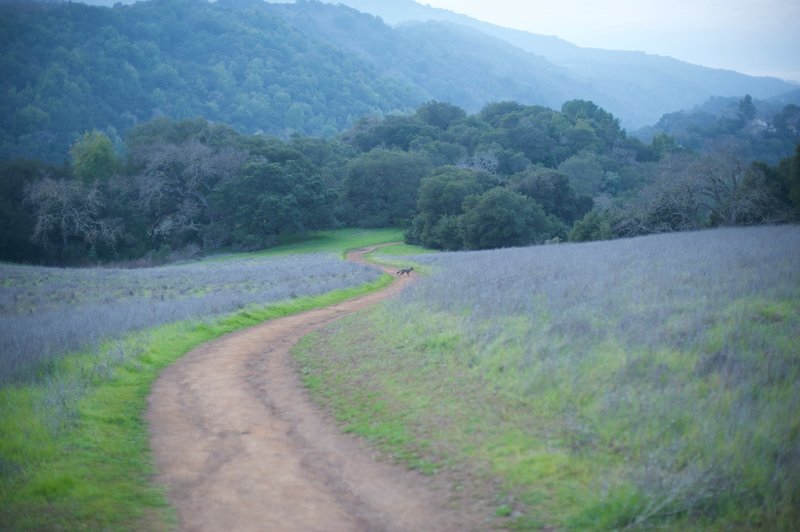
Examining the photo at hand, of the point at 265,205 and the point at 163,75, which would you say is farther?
the point at 163,75

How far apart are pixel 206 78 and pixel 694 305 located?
164 meters

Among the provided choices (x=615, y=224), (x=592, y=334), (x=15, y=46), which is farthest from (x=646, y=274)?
(x=15, y=46)

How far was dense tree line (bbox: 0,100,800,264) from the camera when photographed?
1646 inches

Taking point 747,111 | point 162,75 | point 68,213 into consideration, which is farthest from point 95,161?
point 747,111

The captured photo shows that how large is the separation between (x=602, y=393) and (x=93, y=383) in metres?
9.04

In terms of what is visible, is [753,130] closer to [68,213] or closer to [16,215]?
[68,213]

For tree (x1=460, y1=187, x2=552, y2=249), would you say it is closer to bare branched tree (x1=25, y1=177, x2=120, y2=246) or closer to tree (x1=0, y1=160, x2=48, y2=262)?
bare branched tree (x1=25, y1=177, x2=120, y2=246)

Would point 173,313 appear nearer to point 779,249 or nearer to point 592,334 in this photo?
point 592,334

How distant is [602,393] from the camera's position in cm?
768

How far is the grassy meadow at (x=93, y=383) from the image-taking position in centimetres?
645

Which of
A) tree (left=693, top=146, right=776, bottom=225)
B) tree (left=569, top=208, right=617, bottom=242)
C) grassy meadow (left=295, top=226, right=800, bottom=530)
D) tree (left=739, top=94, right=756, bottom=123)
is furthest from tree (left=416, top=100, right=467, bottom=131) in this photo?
grassy meadow (left=295, top=226, right=800, bottom=530)

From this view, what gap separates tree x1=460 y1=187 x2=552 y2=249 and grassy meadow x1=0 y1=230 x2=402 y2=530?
26929mm

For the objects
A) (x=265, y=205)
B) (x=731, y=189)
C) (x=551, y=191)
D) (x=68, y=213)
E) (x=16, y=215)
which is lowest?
(x=16, y=215)

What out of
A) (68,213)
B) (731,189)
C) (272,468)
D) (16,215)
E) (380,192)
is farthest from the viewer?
(380,192)
